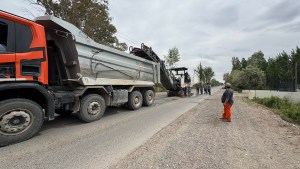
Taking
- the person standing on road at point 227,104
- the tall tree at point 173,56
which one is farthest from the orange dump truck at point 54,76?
the tall tree at point 173,56

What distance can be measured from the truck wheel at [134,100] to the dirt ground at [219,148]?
3.17 m

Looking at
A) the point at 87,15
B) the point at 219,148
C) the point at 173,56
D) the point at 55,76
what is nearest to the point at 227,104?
the point at 219,148

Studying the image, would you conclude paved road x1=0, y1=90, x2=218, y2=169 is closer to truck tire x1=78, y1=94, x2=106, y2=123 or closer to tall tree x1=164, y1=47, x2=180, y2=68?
truck tire x1=78, y1=94, x2=106, y2=123

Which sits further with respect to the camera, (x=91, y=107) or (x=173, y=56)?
(x=173, y=56)

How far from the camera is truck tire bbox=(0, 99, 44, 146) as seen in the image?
4.15 meters

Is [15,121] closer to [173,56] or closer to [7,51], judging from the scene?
[7,51]

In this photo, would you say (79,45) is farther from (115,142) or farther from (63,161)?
(63,161)

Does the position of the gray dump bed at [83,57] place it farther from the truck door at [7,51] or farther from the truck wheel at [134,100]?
the truck door at [7,51]

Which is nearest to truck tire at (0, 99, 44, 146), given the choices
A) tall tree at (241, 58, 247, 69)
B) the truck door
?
the truck door

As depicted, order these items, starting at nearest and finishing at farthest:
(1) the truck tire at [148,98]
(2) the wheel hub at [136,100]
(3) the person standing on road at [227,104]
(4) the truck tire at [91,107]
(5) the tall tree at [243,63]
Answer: (4) the truck tire at [91,107]
(3) the person standing on road at [227,104]
(2) the wheel hub at [136,100]
(1) the truck tire at [148,98]
(5) the tall tree at [243,63]

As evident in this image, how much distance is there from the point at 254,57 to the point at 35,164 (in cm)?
8800

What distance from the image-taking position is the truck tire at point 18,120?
415 centimetres

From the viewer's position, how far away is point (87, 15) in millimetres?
22359

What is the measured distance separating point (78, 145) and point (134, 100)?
15.9ft
